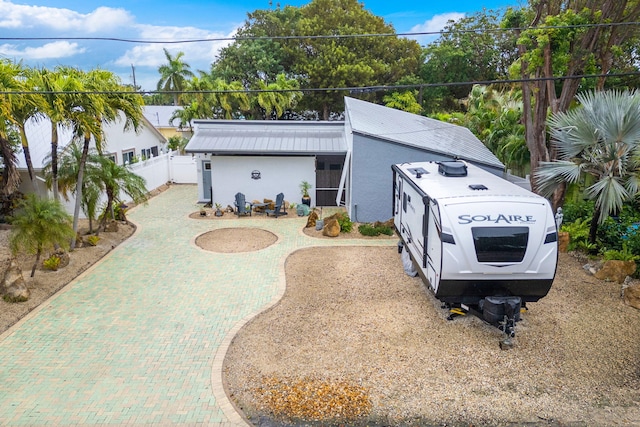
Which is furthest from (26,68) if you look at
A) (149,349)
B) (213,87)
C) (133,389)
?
(213,87)

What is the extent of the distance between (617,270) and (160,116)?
39.7m

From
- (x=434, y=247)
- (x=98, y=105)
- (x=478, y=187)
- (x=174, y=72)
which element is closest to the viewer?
(x=434, y=247)

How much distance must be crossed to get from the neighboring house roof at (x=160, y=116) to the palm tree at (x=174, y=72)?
226 centimetres

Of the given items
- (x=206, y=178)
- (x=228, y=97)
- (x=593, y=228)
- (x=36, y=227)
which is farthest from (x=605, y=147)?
(x=228, y=97)

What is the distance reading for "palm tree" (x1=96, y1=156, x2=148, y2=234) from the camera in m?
13.6

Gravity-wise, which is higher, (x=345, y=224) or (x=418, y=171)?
(x=418, y=171)

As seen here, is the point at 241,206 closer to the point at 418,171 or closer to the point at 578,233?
the point at 418,171

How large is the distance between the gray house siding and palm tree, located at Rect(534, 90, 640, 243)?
4.01m

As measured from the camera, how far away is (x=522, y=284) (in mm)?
7848

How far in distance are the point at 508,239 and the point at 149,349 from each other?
Answer: 6905 mm

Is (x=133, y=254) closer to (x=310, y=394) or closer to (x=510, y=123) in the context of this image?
(x=310, y=394)

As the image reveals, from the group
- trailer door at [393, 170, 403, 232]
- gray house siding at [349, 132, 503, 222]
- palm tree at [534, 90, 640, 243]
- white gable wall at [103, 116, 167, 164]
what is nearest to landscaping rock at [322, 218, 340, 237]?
gray house siding at [349, 132, 503, 222]

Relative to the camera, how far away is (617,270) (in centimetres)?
1065

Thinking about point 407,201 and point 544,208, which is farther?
point 407,201
